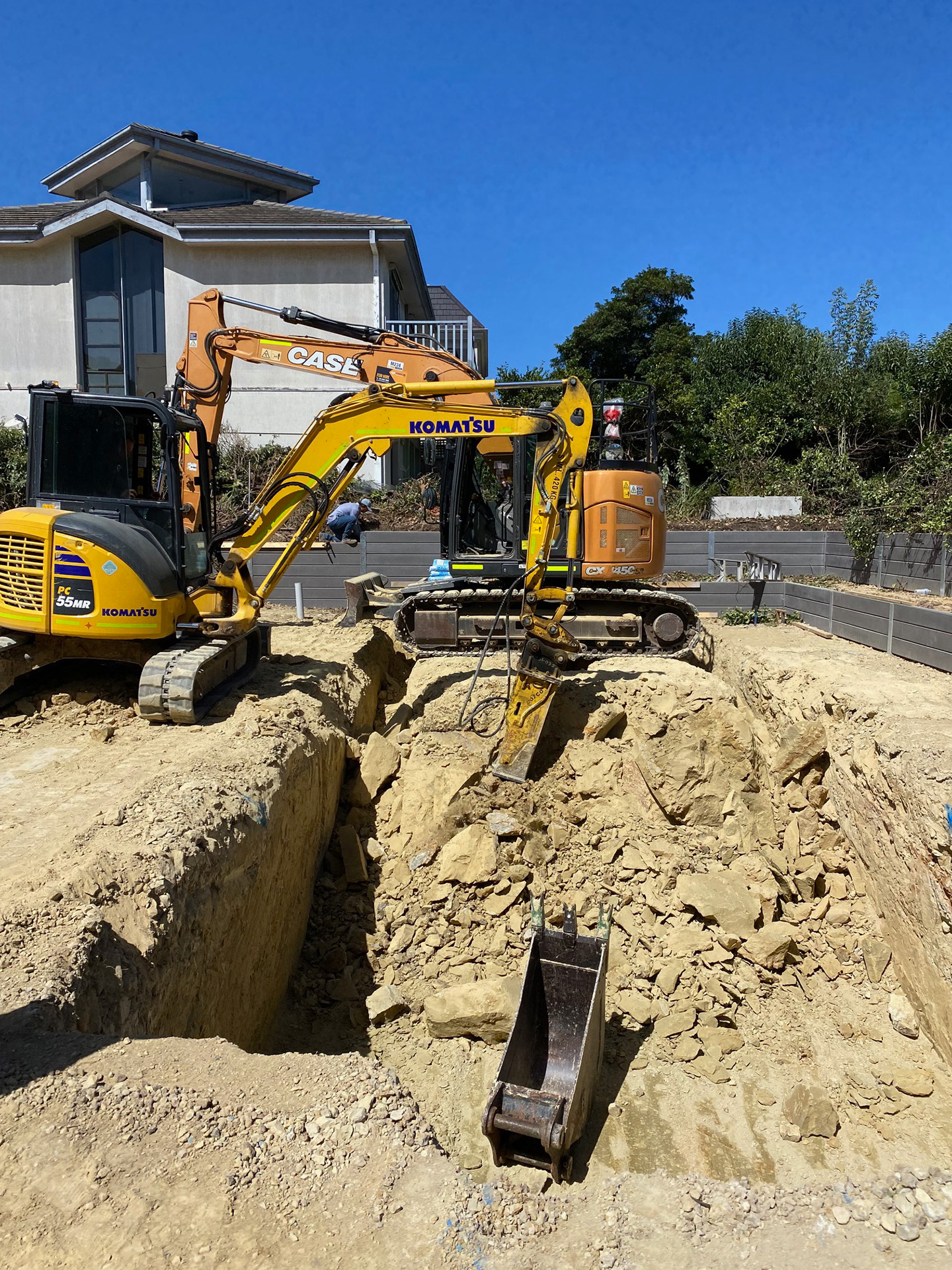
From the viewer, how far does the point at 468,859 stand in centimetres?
670

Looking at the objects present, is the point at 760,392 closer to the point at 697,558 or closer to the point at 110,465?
the point at 697,558

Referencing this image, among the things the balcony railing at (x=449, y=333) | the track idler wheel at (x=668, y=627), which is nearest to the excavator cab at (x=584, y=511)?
the track idler wheel at (x=668, y=627)

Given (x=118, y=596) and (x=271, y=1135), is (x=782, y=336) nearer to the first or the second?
(x=118, y=596)

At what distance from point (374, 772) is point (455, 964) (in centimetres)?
218

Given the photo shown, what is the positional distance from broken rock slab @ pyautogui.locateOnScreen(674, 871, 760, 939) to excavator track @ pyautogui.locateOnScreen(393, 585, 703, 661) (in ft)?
13.3

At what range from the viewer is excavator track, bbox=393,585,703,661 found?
34.3 feet

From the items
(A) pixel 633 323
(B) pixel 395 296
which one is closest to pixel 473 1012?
(B) pixel 395 296

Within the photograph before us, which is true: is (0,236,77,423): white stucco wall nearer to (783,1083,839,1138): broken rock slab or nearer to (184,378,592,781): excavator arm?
(184,378,592,781): excavator arm

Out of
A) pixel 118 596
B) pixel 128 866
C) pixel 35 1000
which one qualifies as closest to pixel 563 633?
pixel 118 596

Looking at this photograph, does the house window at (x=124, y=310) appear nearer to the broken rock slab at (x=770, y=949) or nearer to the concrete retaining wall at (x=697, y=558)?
the concrete retaining wall at (x=697, y=558)

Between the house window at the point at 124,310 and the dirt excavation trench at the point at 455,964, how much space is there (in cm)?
1153

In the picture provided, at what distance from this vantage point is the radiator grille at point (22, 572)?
658cm

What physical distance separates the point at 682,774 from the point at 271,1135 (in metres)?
5.52

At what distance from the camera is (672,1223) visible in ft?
11.9
